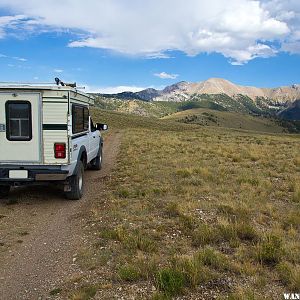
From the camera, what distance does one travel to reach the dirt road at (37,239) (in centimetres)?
520

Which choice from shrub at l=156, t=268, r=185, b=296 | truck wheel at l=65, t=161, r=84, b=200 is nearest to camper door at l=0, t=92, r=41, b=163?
truck wheel at l=65, t=161, r=84, b=200

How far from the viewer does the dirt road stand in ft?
17.1

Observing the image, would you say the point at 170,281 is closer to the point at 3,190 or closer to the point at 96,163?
the point at 3,190

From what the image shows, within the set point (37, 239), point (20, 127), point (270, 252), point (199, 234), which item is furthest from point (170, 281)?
point (20, 127)

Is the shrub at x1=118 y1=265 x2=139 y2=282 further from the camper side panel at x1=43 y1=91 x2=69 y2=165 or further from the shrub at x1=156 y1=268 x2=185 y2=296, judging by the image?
the camper side panel at x1=43 y1=91 x2=69 y2=165

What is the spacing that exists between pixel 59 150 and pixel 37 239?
8.54 feet

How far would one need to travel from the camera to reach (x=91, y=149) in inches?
501

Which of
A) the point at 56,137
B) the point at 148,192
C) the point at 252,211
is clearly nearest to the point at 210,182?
the point at 148,192

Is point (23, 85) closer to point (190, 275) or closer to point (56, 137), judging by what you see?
point (56, 137)

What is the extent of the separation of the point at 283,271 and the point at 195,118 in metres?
177

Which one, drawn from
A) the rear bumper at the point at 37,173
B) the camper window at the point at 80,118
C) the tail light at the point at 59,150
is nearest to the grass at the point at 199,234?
the rear bumper at the point at 37,173

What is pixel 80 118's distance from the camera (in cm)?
1055

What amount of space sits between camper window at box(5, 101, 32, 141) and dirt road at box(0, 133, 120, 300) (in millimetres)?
1843

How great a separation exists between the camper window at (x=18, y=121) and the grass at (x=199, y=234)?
257 cm
